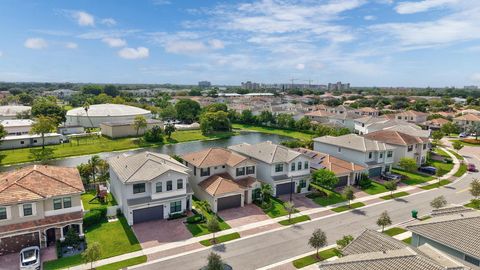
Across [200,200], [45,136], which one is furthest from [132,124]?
[200,200]

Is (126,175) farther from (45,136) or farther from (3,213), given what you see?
(45,136)

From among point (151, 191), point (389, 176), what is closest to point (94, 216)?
point (151, 191)

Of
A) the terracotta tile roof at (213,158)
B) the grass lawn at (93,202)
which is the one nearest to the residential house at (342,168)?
the terracotta tile roof at (213,158)

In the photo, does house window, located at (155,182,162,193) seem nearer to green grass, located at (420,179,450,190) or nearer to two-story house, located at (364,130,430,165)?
green grass, located at (420,179,450,190)

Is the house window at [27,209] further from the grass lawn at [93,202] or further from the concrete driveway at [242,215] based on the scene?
the concrete driveway at [242,215]

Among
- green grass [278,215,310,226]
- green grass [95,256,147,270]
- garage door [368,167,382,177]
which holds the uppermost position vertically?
garage door [368,167,382,177]

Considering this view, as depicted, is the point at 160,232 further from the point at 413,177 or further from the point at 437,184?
the point at 437,184

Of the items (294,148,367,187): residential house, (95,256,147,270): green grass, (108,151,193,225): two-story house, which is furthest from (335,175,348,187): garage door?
(95,256,147,270): green grass
